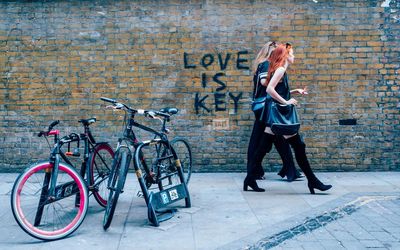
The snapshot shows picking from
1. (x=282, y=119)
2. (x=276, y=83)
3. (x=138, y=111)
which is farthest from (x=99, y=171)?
(x=276, y=83)

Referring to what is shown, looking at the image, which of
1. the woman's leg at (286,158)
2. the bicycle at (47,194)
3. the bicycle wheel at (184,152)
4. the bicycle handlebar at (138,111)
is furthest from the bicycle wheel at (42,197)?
the woman's leg at (286,158)

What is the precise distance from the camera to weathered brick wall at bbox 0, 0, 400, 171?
7141 mm

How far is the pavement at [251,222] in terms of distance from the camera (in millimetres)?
4133

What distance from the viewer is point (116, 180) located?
4770mm

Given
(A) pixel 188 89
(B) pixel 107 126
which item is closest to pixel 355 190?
(A) pixel 188 89

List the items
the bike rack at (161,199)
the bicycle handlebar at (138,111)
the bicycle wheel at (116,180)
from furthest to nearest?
the bicycle handlebar at (138,111) < the bike rack at (161,199) < the bicycle wheel at (116,180)

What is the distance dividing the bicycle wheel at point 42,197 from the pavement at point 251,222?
0.42 feet

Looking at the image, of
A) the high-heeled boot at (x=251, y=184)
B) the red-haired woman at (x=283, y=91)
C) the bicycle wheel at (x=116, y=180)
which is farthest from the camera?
the high-heeled boot at (x=251, y=184)

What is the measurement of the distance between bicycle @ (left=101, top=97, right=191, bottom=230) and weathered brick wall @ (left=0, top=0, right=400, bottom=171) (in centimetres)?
182

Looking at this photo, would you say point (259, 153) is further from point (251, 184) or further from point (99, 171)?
point (99, 171)

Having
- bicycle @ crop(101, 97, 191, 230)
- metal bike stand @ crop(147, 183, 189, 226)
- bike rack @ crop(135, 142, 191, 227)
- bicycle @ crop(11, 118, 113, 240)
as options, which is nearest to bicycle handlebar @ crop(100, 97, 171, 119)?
bicycle @ crop(101, 97, 191, 230)

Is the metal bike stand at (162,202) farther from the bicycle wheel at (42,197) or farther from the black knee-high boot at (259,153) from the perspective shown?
the black knee-high boot at (259,153)

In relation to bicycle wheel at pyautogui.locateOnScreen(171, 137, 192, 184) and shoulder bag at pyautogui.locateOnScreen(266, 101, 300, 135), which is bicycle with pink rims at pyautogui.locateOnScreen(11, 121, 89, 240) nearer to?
bicycle wheel at pyautogui.locateOnScreen(171, 137, 192, 184)

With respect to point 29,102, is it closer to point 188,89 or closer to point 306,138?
point 188,89
